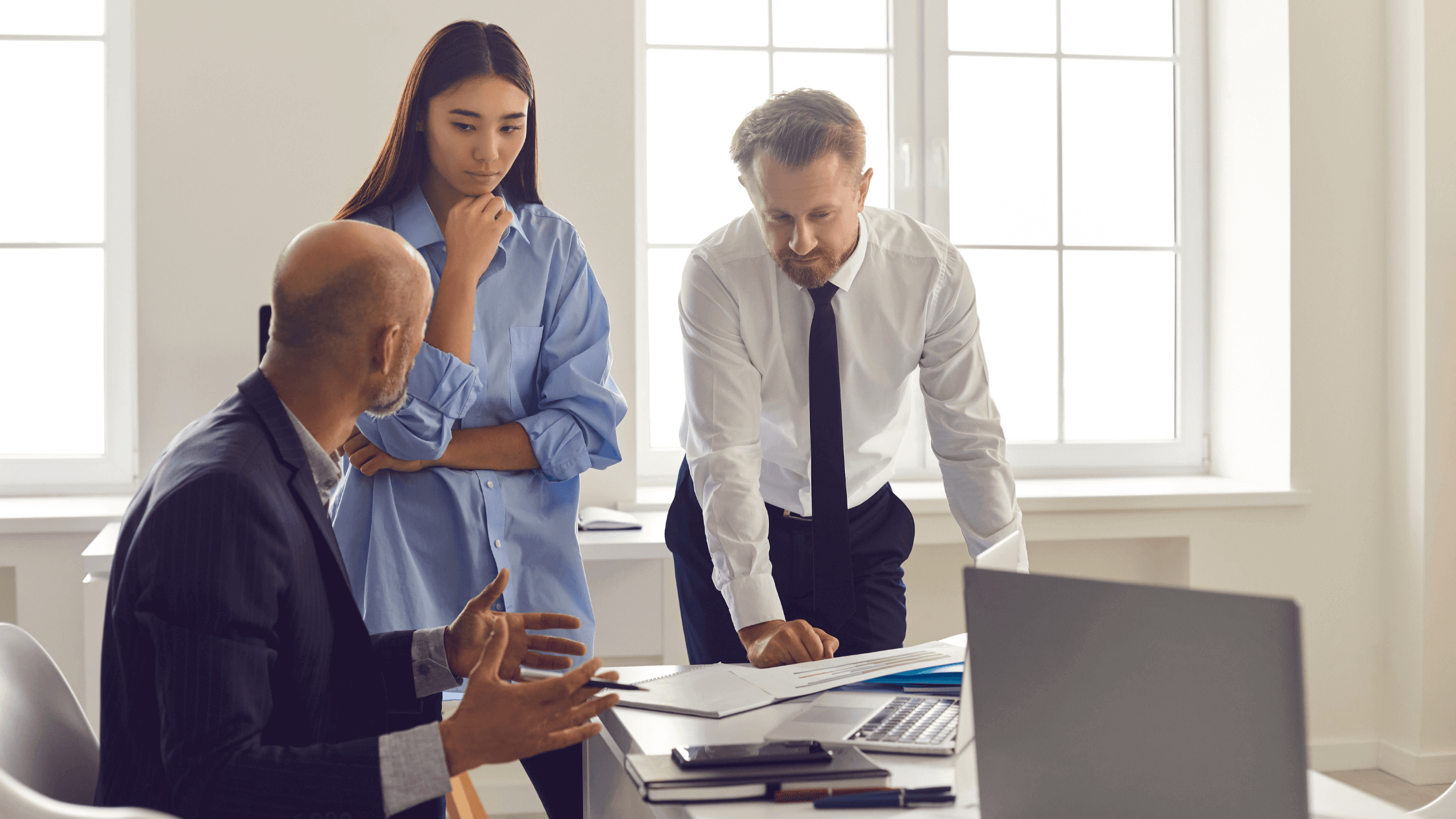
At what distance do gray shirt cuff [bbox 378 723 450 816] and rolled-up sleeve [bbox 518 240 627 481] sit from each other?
72 centimetres

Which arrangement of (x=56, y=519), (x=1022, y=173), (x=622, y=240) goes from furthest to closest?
(x=1022, y=173) < (x=622, y=240) < (x=56, y=519)

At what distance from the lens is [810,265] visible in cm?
182

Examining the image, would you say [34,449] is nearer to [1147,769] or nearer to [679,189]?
[679,189]

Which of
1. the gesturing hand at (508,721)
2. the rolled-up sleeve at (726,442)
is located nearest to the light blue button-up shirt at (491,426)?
the rolled-up sleeve at (726,442)

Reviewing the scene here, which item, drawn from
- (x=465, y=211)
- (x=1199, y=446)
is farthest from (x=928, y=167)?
(x=465, y=211)

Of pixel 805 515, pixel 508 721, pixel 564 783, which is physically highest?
pixel 805 515

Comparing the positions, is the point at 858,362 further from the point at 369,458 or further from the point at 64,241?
the point at 64,241

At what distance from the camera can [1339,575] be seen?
11.0 feet

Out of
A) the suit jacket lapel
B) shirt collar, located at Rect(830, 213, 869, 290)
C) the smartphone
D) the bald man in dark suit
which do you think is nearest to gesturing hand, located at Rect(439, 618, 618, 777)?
the bald man in dark suit

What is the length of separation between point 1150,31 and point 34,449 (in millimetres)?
3684

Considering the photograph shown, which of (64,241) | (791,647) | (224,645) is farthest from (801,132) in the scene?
(64,241)

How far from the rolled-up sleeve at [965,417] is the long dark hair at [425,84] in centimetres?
79

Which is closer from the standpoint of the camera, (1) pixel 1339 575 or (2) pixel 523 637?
(2) pixel 523 637

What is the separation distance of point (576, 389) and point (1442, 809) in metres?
1.27
